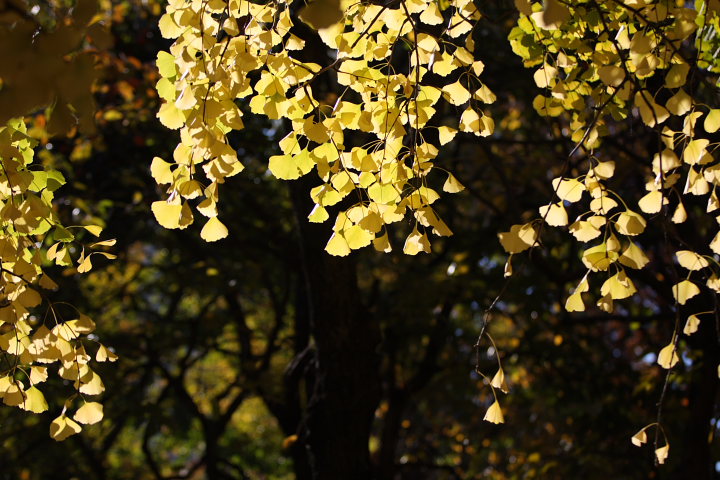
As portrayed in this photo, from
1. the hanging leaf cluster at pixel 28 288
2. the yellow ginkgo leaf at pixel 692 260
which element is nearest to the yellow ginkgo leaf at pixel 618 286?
the yellow ginkgo leaf at pixel 692 260

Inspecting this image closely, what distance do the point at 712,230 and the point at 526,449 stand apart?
2.28m

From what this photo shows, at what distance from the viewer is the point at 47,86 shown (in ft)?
3.11

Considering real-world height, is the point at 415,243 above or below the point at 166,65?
below

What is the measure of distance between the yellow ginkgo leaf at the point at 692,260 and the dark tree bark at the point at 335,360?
1.61 metres

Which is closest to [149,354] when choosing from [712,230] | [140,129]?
[140,129]

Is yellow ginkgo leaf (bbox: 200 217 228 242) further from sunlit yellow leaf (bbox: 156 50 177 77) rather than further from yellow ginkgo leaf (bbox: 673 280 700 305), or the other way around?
yellow ginkgo leaf (bbox: 673 280 700 305)

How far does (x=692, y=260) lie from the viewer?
1.78 m

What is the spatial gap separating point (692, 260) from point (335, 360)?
1.73 metres

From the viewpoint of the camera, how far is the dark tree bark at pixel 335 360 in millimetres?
3150

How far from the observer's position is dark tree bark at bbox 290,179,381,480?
3.15 metres

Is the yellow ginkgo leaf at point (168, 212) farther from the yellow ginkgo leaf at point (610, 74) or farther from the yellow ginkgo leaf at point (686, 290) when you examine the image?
the yellow ginkgo leaf at point (686, 290)

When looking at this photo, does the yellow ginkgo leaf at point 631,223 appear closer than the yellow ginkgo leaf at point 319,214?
Yes

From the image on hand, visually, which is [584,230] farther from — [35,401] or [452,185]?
[35,401]

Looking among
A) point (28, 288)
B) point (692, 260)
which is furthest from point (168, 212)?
point (692, 260)
